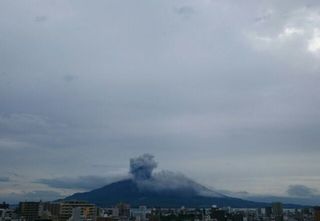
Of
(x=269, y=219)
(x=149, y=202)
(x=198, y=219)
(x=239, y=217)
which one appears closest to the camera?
Result: (x=198, y=219)

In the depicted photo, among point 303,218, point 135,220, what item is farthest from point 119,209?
point 303,218

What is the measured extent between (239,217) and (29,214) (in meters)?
43.4

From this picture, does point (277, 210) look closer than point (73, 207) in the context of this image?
No

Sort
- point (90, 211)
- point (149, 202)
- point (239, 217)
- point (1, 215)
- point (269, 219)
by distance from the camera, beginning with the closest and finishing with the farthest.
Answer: point (1, 215)
point (90, 211)
point (239, 217)
point (269, 219)
point (149, 202)

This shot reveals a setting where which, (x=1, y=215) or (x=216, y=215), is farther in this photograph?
(x=216, y=215)

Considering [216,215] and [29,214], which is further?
[216,215]

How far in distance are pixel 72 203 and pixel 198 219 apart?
2481cm

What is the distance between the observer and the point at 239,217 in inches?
3561

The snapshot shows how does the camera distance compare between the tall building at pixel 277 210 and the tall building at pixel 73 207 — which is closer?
the tall building at pixel 73 207

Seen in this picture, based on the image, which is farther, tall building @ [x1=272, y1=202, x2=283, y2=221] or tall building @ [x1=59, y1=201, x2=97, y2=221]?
tall building @ [x1=272, y1=202, x2=283, y2=221]

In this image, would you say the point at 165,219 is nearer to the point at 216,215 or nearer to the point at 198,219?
the point at 198,219

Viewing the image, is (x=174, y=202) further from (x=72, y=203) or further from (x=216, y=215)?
(x=72, y=203)

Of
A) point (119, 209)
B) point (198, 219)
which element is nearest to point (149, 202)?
point (119, 209)

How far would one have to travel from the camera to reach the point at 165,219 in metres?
→ 80.5
